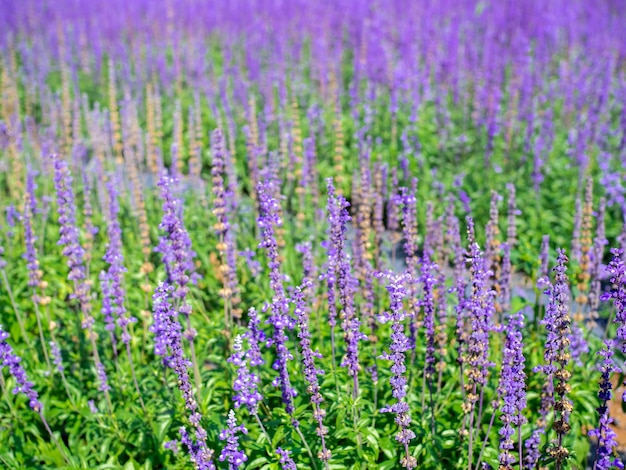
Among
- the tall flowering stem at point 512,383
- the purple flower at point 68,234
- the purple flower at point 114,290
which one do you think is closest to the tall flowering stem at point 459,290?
the tall flowering stem at point 512,383

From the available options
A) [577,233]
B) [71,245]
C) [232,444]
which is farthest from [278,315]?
[577,233]

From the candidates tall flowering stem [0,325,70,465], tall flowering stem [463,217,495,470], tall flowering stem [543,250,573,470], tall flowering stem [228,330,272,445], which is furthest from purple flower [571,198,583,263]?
tall flowering stem [0,325,70,465]

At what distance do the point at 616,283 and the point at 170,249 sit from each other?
10.9 feet

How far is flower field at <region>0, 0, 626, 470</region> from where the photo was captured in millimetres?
4254

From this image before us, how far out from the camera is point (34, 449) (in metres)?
5.18

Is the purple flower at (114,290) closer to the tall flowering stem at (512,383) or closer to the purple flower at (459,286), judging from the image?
the purple flower at (459,286)

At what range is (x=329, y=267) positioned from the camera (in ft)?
14.7

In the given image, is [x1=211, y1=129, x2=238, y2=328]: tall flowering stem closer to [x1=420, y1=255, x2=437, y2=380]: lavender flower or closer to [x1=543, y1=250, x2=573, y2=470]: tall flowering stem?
[x1=420, y1=255, x2=437, y2=380]: lavender flower

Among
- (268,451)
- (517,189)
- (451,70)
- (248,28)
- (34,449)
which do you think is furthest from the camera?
(248,28)

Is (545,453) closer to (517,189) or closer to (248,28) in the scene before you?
(517,189)

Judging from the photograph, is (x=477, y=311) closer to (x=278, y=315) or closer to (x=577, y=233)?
(x=278, y=315)

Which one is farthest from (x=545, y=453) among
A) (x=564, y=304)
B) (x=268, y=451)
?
(x=268, y=451)

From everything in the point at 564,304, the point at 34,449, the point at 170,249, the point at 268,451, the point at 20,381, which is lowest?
the point at 34,449

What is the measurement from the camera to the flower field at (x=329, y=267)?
425 centimetres
